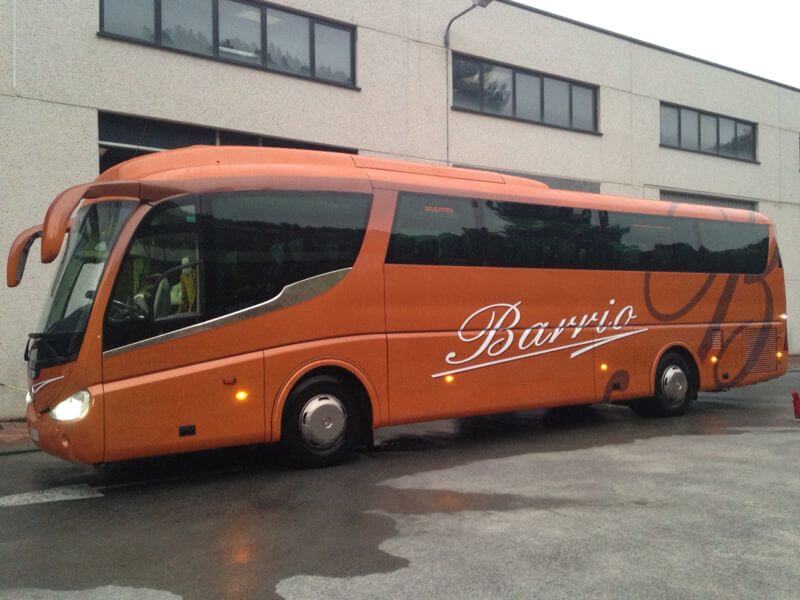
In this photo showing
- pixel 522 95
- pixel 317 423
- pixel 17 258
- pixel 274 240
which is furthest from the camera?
pixel 522 95

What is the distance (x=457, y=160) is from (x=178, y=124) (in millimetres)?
6361

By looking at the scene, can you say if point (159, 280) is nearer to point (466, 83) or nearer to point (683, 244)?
point (683, 244)

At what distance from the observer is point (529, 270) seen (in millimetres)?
9984

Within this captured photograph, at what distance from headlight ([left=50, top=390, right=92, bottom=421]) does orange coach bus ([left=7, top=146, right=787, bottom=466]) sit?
0.05 feet

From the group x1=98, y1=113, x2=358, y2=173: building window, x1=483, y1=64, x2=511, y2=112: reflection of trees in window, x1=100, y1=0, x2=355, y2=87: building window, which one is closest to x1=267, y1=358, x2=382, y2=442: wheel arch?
x1=98, y1=113, x2=358, y2=173: building window

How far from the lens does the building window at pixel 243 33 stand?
12.7m

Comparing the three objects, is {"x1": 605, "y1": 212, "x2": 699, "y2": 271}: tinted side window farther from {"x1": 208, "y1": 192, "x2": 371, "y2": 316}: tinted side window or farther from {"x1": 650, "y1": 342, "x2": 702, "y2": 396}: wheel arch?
{"x1": 208, "y1": 192, "x2": 371, "y2": 316}: tinted side window

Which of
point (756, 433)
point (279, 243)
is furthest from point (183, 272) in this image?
point (756, 433)

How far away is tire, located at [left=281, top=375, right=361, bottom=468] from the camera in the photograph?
7.91 metres

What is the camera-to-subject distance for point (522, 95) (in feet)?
60.6

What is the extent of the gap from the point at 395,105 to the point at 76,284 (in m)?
9.97

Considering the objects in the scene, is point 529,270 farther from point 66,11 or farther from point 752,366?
point 66,11

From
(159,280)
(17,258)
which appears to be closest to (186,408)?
(159,280)

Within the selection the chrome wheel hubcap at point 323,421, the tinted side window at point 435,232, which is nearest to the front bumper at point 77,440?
the chrome wheel hubcap at point 323,421
